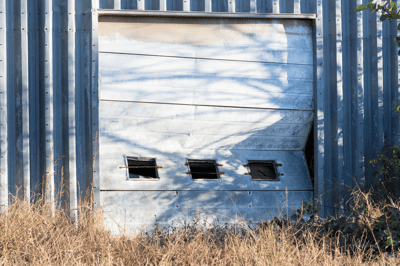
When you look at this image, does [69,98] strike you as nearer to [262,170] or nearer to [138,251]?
[138,251]

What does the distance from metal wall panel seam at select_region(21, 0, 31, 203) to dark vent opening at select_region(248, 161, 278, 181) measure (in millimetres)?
3033

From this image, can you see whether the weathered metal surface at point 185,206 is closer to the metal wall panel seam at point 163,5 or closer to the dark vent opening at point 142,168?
the dark vent opening at point 142,168

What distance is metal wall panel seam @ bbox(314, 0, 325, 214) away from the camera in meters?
4.82

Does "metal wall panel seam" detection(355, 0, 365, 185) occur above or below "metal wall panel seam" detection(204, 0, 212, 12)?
below

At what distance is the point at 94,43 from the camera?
457 cm

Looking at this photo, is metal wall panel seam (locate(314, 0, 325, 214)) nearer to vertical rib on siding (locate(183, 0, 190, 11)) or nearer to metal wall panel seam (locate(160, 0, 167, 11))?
vertical rib on siding (locate(183, 0, 190, 11))

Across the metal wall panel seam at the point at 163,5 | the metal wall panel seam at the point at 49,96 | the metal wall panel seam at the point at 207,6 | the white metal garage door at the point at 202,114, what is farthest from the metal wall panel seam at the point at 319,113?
the metal wall panel seam at the point at 49,96

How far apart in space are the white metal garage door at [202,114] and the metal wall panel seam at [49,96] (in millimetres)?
647

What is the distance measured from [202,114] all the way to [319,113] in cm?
171

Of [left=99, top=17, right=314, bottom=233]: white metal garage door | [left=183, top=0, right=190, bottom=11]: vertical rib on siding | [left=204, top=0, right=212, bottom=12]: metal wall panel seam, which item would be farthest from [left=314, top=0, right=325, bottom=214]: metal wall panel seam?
[left=183, top=0, right=190, bottom=11]: vertical rib on siding

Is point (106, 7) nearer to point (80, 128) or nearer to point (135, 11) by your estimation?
point (135, 11)

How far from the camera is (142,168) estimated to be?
475 cm

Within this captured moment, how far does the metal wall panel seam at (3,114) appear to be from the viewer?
441 centimetres

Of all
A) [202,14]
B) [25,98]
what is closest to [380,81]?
[202,14]
